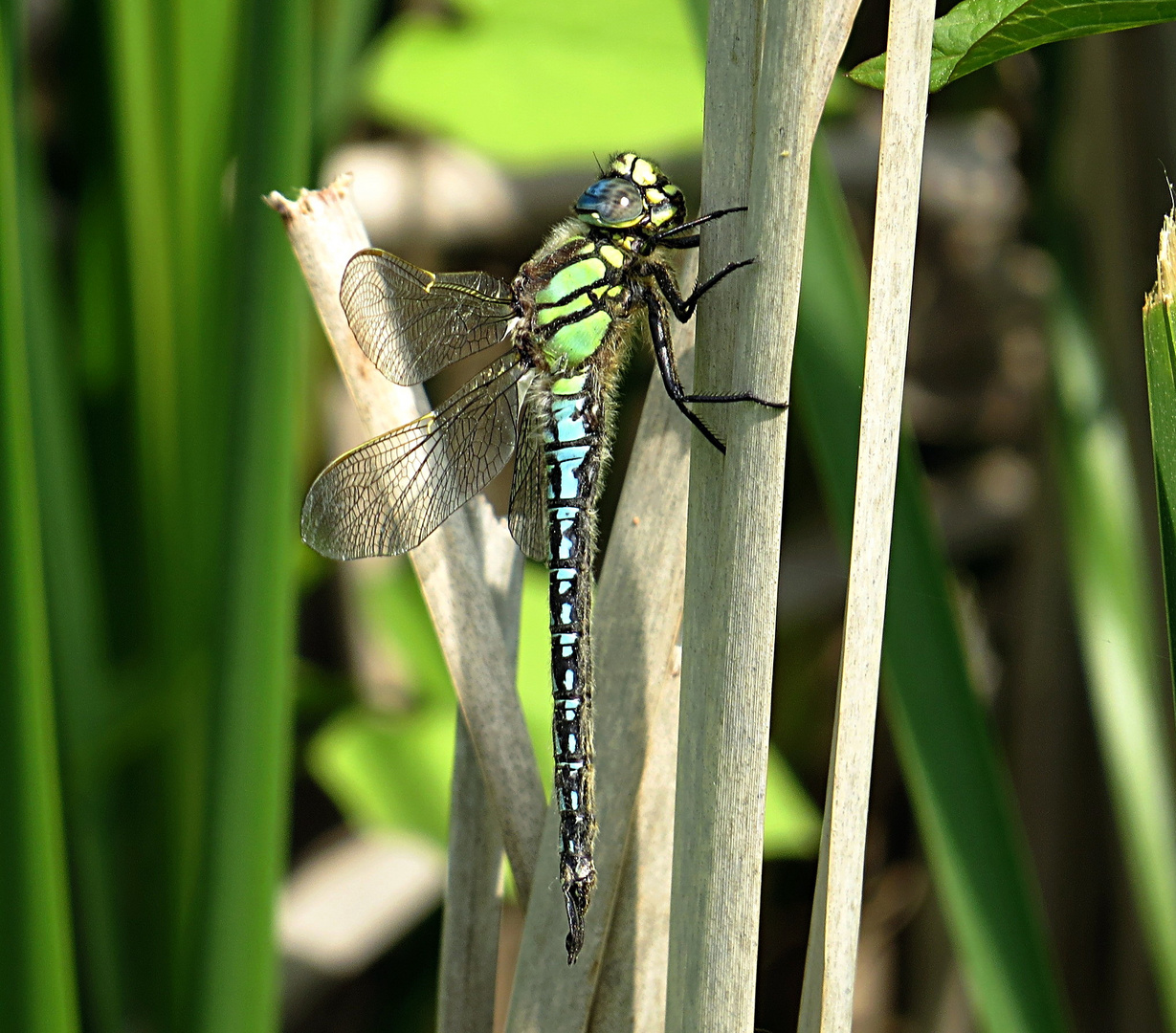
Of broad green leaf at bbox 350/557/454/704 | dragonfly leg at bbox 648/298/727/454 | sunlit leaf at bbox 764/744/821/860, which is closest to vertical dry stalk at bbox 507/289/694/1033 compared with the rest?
dragonfly leg at bbox 648/298/727/454

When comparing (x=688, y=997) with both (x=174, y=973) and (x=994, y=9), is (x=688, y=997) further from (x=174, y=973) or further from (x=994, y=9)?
(x=174, y=973)

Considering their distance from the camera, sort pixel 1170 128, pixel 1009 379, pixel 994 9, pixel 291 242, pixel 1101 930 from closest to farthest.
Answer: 1. pixel 994 9
2. pixel 291 242
3. pixel 1170 128
4. pixel 1101 930
5. pixel 1009 379

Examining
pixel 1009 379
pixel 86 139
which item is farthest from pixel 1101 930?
pixel 86 139

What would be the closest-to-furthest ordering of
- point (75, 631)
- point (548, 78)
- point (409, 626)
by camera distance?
point (75, 631) < point (548, 78) < point (409, 626)

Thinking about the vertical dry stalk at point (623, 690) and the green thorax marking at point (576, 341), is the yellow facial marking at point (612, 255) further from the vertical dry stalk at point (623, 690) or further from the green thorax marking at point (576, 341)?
the vertical dry stalk at point (623, 690)

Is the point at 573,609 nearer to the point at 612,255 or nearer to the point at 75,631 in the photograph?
the point at 612,255

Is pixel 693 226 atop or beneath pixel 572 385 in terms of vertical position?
atop

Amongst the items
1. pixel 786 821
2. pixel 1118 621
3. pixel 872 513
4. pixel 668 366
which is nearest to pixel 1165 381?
pixel 872 513
